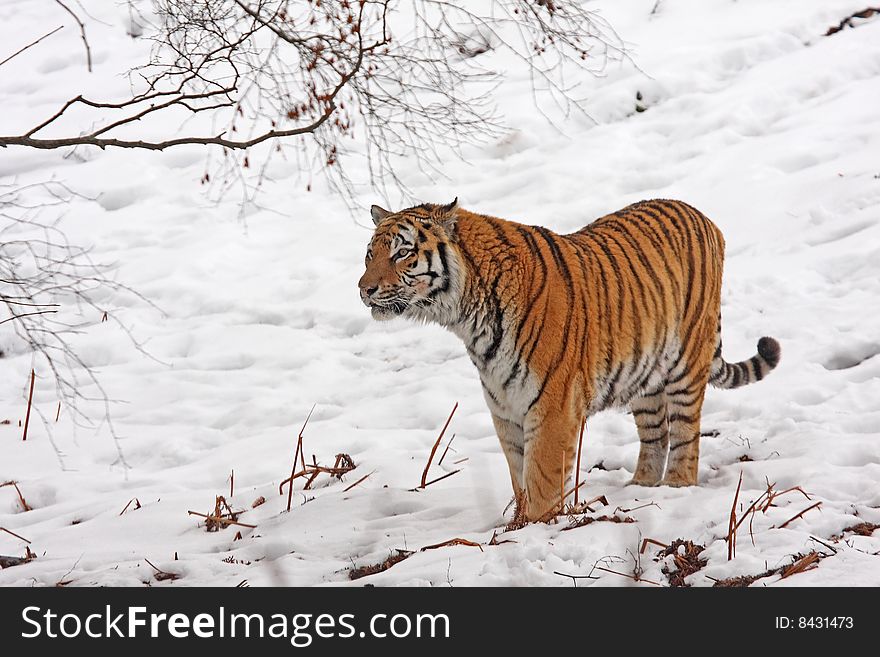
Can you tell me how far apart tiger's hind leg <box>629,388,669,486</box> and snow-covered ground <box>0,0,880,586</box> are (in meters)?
0.17

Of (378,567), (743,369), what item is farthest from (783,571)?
(743,369)

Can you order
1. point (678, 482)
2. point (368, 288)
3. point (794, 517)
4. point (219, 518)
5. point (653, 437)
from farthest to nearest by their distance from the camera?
point (653, 437), point (678, 482), point (219, 518), point (368, 288), point (794, 517)

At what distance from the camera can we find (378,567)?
3.67m

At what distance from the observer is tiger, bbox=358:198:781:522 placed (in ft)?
13.6

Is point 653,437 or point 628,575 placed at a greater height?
point 653,437

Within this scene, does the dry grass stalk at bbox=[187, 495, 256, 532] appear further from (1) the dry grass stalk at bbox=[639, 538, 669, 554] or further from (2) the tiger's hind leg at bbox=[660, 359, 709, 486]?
(2) the tiger's hind leg at bbox=[660, 359, 709, 486]

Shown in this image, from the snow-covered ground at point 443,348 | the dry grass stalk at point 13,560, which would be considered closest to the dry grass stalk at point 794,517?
the snow-covered ground at point 443,348

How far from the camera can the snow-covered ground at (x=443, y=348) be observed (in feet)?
12.6

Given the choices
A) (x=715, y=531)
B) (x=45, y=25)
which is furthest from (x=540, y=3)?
(x=45, y=25)

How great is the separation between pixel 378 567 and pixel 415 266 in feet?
4.53

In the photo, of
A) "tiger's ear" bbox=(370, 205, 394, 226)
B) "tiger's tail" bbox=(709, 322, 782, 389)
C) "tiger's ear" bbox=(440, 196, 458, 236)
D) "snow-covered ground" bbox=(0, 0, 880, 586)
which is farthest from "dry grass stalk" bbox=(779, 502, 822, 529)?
"tiger's ear" bbox=(370, 205, 394, 226)

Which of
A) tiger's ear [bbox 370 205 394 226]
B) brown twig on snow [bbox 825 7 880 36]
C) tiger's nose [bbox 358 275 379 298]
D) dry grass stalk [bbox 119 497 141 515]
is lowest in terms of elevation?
dry grass stalk [bbox 119 497 141 515]

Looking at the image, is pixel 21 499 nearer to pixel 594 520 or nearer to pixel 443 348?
pixel 443 348

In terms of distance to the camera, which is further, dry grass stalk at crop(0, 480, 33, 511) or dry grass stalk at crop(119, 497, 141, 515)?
dry grass stalk at crop(0, 480, 33, 511)
